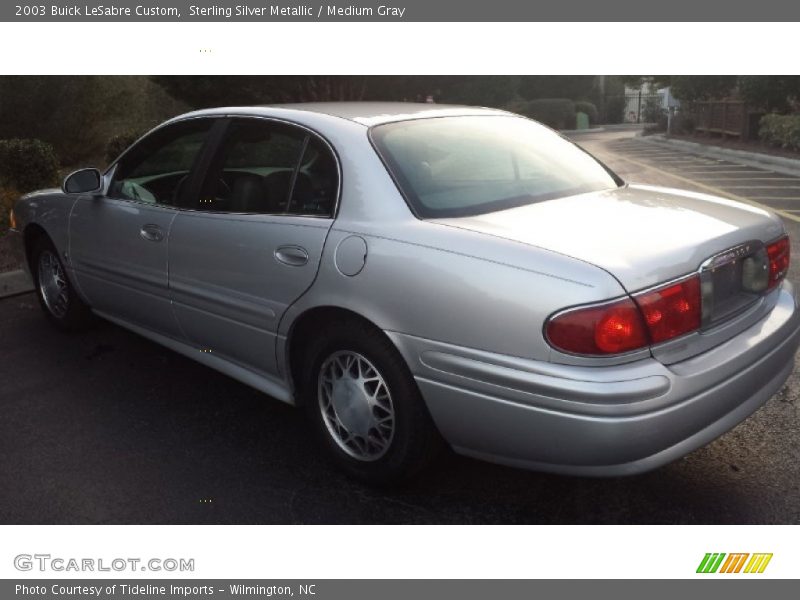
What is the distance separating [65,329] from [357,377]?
313 centimetres

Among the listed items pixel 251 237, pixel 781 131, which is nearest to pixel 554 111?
pixel 781 131

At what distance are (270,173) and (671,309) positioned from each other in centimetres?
198

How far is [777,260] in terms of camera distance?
3270mm

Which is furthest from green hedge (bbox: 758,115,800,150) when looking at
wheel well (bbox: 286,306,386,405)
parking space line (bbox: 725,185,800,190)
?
wheel well (bbox: 286,306,386,405)

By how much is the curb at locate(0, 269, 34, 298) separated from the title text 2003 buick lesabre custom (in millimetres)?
2979

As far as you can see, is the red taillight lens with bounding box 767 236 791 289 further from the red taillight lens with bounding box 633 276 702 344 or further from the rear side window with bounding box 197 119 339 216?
the rear side window with bounding box 197 119 339 216

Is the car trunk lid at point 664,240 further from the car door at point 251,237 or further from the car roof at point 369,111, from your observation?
the car roof at point 369,111

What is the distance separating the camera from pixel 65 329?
5.52m

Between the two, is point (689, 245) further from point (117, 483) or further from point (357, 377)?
point (117, 483)

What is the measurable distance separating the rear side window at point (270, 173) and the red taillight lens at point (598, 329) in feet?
3.89

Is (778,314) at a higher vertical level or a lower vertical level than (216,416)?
higher

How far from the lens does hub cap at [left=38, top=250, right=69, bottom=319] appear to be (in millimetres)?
5363

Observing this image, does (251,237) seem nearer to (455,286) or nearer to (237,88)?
(455,286)
